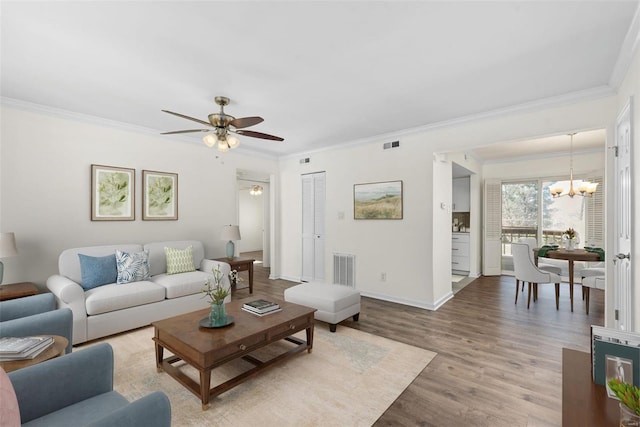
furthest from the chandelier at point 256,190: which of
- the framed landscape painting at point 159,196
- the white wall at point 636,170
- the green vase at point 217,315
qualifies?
the white wall at point 636,170

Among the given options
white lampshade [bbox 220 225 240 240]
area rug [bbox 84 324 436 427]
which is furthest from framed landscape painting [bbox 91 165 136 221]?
area rug [bbox 84 324 436 427]

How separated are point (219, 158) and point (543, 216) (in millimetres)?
6791

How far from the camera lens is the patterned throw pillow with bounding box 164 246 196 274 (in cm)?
411

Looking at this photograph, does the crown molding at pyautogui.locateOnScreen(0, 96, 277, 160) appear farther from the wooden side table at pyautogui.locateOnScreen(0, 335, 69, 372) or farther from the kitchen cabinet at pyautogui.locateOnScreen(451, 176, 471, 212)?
the kitchen cabinet at pyautogui.locateOnScreen(451, 176, 471, 212)

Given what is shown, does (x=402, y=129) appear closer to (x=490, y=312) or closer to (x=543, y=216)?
(x=490, y=312)

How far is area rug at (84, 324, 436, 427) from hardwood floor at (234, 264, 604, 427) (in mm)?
170

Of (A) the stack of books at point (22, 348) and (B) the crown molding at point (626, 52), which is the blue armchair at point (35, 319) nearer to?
(A) the stack of books at point (22, 348)

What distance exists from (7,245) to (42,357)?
2104 millimetres

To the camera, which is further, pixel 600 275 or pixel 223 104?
pixel 600 275

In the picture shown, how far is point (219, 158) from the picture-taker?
5312 mm

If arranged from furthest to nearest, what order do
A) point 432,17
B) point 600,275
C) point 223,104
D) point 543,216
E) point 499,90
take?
point 543,216 → point 600,275 → point 223,104 → point 499,90 → point 432,17

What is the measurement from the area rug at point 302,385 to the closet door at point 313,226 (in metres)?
2.71

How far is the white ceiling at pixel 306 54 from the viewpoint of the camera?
1.92 meters

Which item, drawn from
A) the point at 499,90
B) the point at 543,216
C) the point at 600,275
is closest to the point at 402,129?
the point at 499,90
